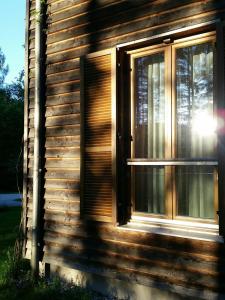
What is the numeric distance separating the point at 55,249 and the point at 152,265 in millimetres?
1793

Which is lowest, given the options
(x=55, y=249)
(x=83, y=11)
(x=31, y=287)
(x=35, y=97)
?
(x=31, y=287)

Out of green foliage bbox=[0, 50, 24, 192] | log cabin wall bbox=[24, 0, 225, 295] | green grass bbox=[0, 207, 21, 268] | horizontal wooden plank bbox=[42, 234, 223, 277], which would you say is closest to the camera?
horizontal wooden plank bbox=[42, 234, 223, 277]

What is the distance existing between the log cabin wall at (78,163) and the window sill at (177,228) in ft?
0.21

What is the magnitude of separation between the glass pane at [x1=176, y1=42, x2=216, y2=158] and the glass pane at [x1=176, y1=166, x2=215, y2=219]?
0.58ft

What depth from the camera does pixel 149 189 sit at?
16.8ft

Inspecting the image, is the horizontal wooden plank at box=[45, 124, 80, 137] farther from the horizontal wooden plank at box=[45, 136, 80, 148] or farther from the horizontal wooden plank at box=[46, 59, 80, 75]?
the horizontal wooden plank at box=[46, 59, 80, 75]

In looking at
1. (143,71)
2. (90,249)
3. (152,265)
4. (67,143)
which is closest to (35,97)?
(67,143)

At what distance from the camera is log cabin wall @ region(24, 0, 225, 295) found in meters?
4.58

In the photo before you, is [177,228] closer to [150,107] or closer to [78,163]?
[150,107]

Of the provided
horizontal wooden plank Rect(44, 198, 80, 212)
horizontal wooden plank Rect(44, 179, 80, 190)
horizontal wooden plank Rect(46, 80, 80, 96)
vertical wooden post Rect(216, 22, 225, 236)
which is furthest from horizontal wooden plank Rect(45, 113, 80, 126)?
vertical wooden post Rect(216, 22, 225, 236)

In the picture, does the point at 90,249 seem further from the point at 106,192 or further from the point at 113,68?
the point at 113,68

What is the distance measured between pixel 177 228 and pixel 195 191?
0.46 meters

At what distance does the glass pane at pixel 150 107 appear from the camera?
16.7ft

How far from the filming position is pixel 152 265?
4.91 meters
